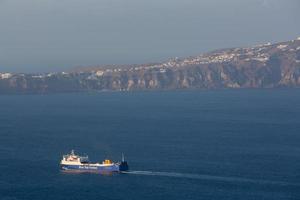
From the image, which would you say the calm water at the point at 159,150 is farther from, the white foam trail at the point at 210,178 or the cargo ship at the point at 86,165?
the cargo ship at the point at 86,165

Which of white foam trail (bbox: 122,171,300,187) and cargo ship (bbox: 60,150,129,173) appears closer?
white foam trail (bbox: 122,171,300,187)

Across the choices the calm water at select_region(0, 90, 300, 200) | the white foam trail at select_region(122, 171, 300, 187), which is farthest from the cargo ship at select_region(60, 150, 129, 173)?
Result: the white foam trail at select_region(122, 171, 300, 187)

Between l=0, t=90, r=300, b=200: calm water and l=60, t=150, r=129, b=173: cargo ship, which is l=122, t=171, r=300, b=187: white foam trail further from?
l=60, t=150, r=129, b=173: cargo ship

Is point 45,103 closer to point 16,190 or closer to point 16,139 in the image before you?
point 16,139

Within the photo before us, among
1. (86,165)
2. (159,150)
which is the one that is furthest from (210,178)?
(159,150)

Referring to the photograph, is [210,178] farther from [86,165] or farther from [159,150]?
[159,150]

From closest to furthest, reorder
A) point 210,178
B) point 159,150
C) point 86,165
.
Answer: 1. point 210,178
2. point 86,165
3. point 159,150
